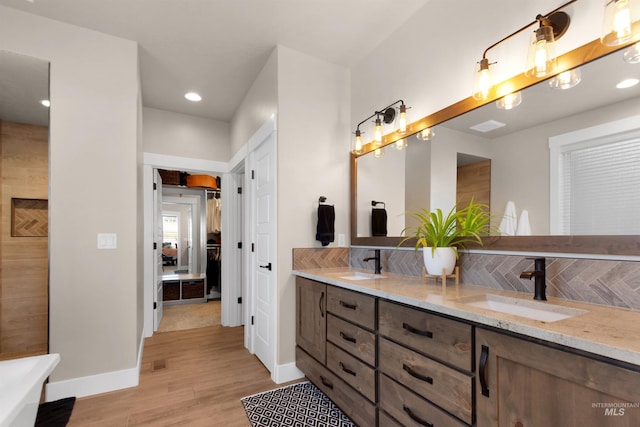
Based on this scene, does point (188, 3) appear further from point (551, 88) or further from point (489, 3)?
point (551, 88)

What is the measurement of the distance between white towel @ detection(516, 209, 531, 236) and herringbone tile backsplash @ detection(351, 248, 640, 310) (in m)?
0.13

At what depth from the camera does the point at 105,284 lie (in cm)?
244

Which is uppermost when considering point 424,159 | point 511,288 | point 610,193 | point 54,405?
point 424,159

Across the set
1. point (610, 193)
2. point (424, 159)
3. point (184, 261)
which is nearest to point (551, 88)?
point (610, 193)

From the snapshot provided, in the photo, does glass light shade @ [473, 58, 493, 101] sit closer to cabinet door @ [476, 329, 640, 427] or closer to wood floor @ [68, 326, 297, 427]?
cabinet door @ [476, 329, 640, 427]

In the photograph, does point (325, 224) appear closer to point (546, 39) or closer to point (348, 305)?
point (348, 305)

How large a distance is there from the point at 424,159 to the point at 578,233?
105 centimetres

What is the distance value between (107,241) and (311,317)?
5.59 feet

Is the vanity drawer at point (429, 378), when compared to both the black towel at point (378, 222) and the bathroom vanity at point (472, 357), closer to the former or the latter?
the bathroom vanity at point (472, 357)

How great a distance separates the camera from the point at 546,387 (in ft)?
3.11

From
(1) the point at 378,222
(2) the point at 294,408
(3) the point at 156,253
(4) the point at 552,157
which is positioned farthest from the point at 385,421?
(3) the point at 156,253

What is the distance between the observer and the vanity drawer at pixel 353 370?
5.54 ft

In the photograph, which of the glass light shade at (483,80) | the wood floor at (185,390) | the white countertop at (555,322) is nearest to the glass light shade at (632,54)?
the glass light shade at (483,80)

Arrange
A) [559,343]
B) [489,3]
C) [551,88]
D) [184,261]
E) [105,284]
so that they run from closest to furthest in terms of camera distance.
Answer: [559,343]
[551,88]
[489,3]
[105,284]
[184,261]
